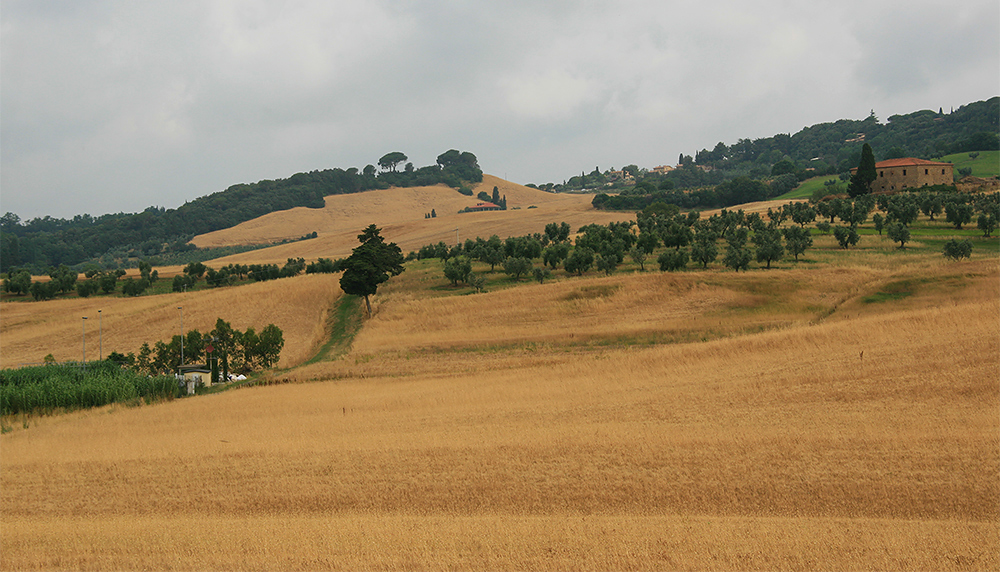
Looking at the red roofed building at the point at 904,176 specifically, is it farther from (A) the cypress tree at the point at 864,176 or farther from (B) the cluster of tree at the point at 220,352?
(B) the cluster of tree at the point at 220,352

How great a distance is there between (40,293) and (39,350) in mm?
32521

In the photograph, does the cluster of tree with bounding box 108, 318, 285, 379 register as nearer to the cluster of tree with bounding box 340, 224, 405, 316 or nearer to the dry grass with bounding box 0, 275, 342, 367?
the dry grass with bounding box 0, 275, 342, 367

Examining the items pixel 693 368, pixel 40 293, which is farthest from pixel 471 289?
pixel 40 293

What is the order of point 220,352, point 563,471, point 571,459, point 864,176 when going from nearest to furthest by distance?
point 563,471, point 571,459, point 220,352, point 864,176

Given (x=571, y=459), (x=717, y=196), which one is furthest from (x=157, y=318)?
(x=717, y=196)

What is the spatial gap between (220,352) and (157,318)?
→ 2482cm

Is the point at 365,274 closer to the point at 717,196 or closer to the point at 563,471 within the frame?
the point at 563,471

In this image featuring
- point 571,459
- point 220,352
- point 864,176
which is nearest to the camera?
point 571,459

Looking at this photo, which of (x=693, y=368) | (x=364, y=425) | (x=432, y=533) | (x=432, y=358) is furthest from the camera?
(x=432, y=358)

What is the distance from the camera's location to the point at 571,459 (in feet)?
76.8

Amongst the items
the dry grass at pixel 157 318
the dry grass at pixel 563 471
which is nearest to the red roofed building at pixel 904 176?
the dry grass at pixel 157 318

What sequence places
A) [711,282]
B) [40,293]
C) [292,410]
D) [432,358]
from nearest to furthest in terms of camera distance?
[292,410]
[432,358]
[711,282]
[40,293]

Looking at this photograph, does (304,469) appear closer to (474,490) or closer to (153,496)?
(153,496)

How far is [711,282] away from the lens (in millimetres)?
56625
